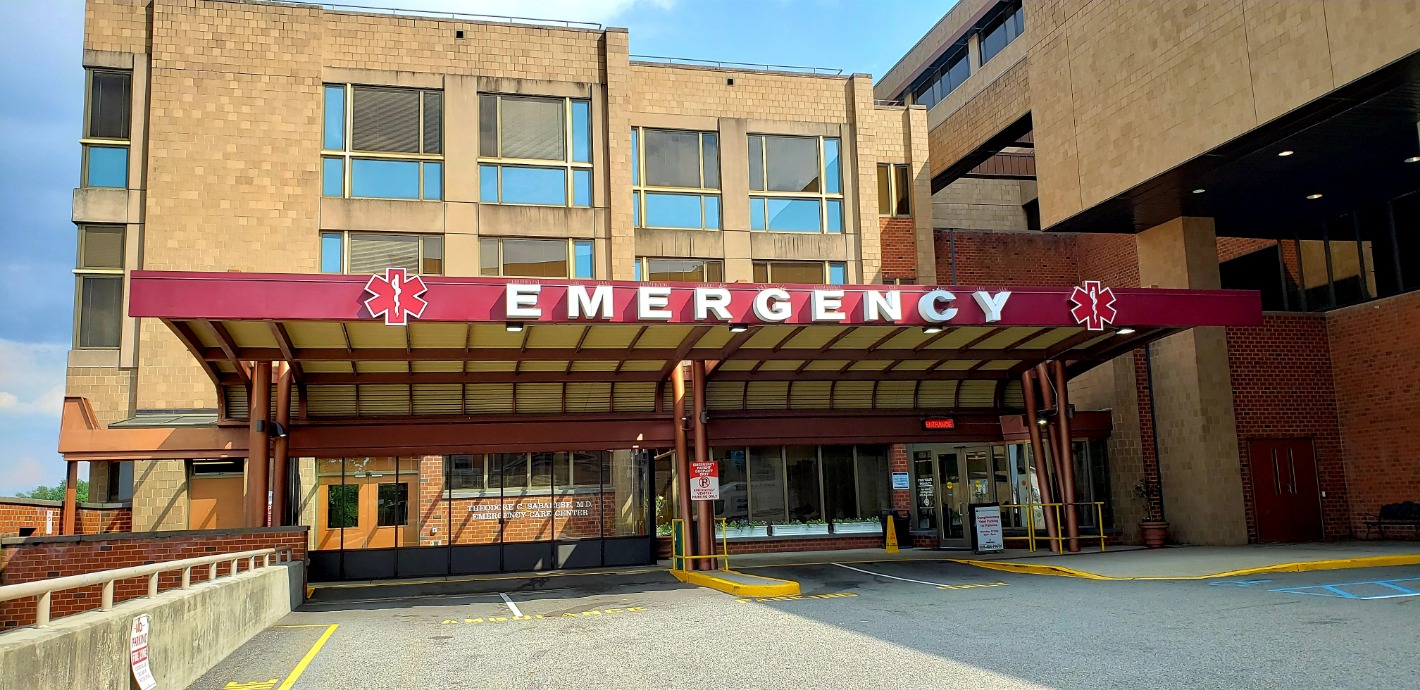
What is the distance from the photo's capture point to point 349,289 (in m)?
16.5

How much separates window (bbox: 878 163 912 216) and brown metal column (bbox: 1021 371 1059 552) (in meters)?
8.31

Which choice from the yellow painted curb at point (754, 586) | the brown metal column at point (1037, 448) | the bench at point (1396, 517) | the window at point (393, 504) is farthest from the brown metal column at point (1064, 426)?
the window at point (393, 504)

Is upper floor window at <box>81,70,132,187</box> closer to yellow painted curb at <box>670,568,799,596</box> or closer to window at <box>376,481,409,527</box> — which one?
window at <box>376,481,409,527</box>

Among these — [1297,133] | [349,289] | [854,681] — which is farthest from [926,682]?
[1297,133]

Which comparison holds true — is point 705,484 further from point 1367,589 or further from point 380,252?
point 380,252

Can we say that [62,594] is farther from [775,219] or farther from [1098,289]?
[775,219]

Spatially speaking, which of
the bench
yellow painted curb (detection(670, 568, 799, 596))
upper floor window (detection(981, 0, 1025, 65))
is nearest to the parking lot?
yellow painted curb (detection(670, 568, 799, 596))

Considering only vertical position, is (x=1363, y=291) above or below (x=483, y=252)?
below

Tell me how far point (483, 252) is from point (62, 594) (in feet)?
47.6

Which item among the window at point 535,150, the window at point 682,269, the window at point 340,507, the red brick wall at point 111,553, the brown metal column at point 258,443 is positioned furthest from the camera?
the window at point 682,269

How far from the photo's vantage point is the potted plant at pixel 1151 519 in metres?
24.7

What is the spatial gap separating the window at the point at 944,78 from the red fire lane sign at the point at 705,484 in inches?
1119

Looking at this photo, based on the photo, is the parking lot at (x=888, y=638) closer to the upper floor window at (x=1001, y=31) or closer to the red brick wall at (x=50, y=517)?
the red brick wall at (x=50, y=517)

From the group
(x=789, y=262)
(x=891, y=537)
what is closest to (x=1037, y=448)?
(x=891, y=537)
